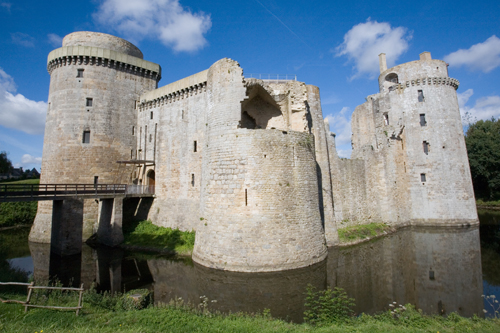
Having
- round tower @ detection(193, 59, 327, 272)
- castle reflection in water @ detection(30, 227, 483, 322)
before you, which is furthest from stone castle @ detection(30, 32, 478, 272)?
castle reflection in water @ detection(30, 227, 483, 322)

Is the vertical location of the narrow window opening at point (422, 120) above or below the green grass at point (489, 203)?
above

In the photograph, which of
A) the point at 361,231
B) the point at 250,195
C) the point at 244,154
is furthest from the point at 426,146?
the point at 250,195

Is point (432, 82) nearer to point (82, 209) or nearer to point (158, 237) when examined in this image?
point (158, 237)

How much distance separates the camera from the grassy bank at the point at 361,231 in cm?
1778

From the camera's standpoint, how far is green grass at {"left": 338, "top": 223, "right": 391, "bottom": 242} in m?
17.9

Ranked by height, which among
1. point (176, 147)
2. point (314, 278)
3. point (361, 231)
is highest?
point (176, 147)

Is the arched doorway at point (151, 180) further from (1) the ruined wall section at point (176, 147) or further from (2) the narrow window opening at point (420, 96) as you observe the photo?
(2) the narrow window opening at point (420, 96)

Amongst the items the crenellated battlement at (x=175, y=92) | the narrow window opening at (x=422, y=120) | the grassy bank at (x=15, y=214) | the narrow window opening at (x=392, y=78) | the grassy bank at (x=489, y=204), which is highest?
the narrow window opening at (x=392, y=78)

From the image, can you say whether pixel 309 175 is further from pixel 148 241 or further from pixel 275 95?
pixel 148 241

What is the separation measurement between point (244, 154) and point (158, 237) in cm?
910

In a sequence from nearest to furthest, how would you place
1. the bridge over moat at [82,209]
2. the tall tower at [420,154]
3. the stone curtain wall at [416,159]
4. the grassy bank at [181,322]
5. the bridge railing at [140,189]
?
the grassy bank at [181,322] → the bridge over moat at [82,209] → the bridge railing at [140,189] → the stone curtain wall at [416,159] → the tall tower at [420,154]

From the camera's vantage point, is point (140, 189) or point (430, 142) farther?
point (430, 142)

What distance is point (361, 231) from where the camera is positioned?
19109 mm

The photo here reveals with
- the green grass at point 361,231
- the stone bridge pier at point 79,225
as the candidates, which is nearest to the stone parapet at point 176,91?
the stone bridge pier at point 79,225
